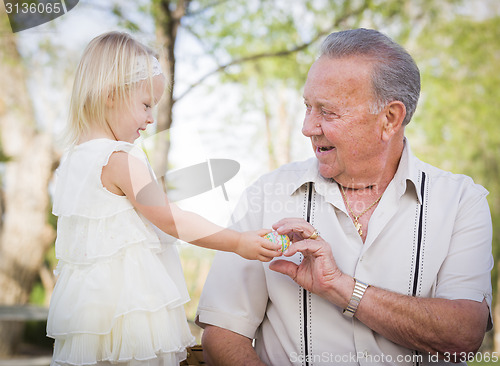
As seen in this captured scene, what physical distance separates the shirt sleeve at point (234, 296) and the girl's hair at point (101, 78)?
0.68 metres

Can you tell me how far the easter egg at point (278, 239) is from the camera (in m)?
1.62

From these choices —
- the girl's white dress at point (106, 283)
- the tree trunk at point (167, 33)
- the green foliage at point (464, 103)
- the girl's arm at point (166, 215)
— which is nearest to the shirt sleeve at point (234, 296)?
the girl's white dress at point (106, 283)

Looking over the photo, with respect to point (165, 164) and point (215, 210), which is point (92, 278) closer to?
point (215, 210)

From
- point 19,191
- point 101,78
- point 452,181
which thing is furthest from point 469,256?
point 19,191

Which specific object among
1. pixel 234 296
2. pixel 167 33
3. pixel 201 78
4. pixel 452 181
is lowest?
pixel 234 296

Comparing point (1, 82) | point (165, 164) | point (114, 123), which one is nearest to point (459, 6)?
point (165, 164)

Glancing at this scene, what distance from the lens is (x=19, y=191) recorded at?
7.05 m

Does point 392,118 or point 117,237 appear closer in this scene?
point 117,237

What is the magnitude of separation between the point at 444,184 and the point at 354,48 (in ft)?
2.11

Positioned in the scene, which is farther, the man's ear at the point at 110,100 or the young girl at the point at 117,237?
the man's ear at the point at 110,100

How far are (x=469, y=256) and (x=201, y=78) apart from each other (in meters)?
5.43

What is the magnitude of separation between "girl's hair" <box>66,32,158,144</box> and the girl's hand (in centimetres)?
65

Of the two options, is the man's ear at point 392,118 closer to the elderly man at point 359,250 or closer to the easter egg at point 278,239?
the elderly man at point 359,250

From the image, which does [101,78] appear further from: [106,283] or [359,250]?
[359,250]
